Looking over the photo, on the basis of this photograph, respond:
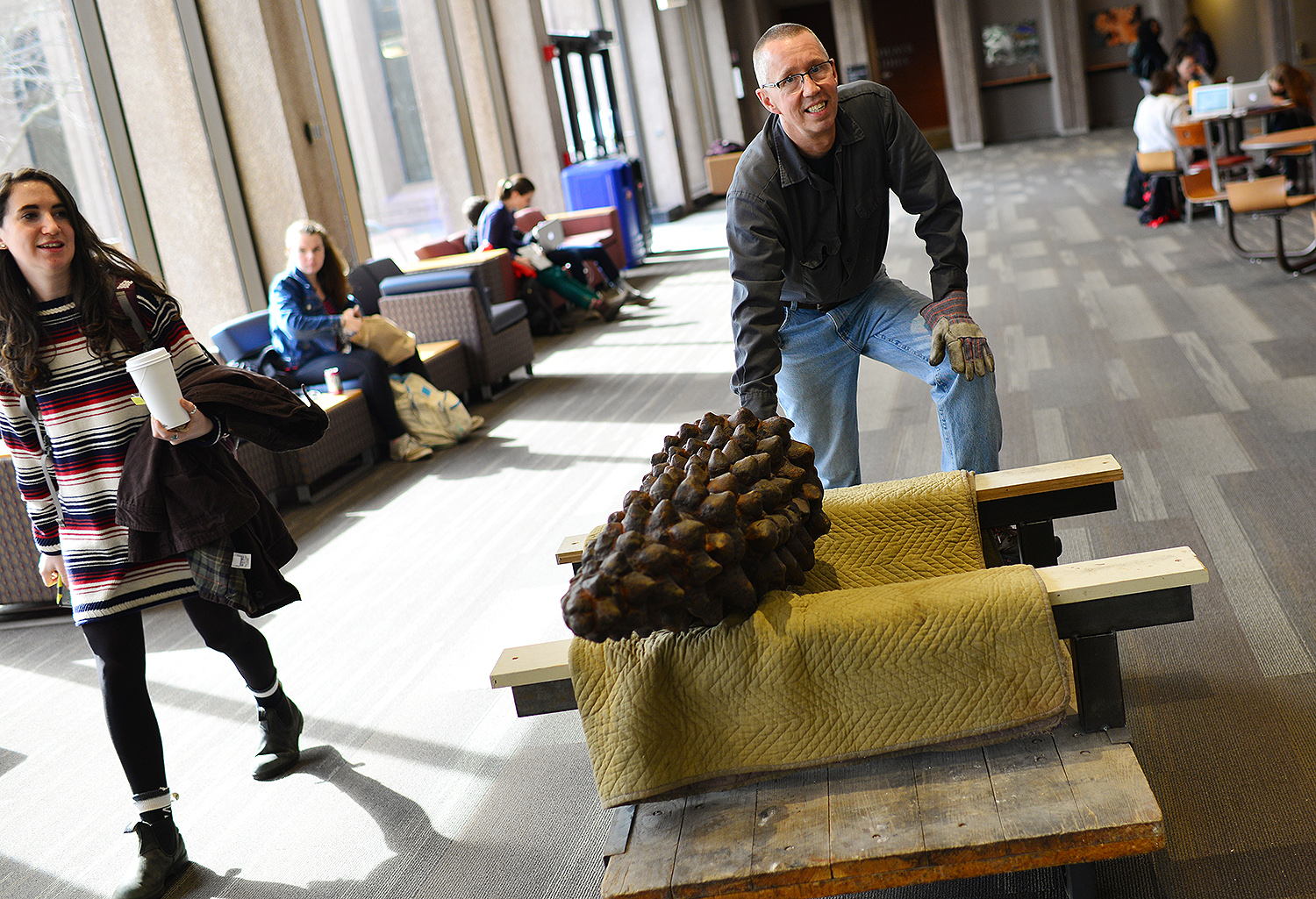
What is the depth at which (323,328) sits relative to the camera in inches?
210

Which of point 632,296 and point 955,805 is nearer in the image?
point 955,805

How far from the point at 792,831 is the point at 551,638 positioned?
167 cm

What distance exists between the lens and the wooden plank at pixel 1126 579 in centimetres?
156

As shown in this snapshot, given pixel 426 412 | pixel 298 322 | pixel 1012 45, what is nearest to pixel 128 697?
pixel 298 322

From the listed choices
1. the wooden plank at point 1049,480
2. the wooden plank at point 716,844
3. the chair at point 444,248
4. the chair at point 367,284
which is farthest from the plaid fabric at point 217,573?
the chair at point 444,248

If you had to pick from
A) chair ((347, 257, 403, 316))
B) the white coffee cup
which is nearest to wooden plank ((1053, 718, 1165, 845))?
the white coffee cup

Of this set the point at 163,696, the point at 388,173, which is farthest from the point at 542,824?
the point at 388,173

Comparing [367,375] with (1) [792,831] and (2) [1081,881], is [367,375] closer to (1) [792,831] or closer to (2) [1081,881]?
(1) [792,831]

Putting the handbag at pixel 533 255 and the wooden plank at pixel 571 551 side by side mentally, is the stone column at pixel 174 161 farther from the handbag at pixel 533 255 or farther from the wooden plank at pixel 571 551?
the wooden plank at pixel 571 551

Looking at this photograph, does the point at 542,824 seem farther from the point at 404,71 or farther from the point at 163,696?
the point at 404,71

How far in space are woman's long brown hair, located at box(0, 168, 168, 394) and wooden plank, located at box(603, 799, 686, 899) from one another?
4.89 feet

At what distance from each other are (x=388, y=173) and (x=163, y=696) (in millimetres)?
6402

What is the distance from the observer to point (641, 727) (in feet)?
5.27

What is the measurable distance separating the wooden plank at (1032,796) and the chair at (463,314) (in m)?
5.17
